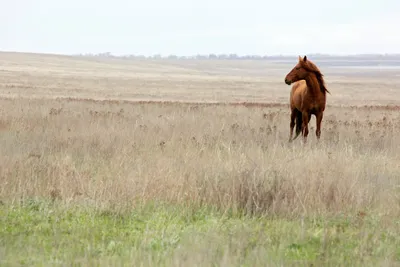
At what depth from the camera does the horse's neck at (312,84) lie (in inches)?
704

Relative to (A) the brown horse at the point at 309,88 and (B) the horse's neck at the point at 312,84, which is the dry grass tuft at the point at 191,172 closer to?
(A) the brown horse at the point at 309,88

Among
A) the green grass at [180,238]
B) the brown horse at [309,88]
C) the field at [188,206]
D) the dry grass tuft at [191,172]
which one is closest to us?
the green grass at [180,238]

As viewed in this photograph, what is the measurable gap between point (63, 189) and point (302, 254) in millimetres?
4142

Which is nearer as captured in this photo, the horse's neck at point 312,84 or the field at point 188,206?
the field at point 188,206

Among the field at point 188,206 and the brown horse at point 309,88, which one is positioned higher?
the brown horse at point 309,88

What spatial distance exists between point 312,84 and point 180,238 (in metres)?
11.1

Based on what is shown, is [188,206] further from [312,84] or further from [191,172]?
[312,84]

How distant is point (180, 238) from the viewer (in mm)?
7582

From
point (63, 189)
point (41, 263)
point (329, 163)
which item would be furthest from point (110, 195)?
point (329, 163)

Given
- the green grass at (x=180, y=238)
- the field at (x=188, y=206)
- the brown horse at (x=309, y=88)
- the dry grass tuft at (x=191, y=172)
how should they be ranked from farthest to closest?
the brown horse at (x=309, y=88)
the dry grass tuft at (x=191, y=172)
the field at (x=188, y=206)
the green grass at (x=180, y=238)

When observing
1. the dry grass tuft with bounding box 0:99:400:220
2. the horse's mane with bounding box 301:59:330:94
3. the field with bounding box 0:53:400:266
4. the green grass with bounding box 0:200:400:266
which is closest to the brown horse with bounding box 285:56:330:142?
the horse's mane with bounding box 301:59:330:94

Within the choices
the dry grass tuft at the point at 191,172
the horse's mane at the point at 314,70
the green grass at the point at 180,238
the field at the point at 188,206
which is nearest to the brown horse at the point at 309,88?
the horse's mane at the point at 314,70

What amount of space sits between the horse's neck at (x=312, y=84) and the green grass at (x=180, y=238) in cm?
927

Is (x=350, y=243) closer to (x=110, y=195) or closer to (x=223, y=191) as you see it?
(x=223, y=191)
